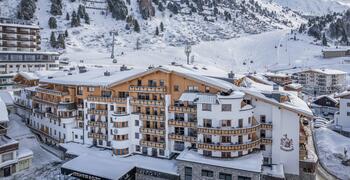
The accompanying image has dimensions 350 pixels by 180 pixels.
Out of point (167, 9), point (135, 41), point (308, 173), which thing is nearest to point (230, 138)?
point (308, 173)

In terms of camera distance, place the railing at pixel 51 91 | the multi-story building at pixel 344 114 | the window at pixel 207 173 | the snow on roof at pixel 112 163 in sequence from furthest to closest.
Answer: the multi-story building at pixel 344 114 < the railing at pixel 51 91 < the snow on roof at pixel 112 163 < the window at pixel 207 173

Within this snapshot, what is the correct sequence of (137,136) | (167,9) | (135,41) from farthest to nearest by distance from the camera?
(167,9), (135,41), (137,136)

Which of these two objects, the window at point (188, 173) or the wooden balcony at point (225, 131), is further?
the window at point (188, 173)

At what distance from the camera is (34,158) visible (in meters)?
45.2

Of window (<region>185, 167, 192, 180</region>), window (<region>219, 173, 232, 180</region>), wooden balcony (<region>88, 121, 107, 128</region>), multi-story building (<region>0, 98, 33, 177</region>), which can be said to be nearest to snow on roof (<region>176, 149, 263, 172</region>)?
window (<region>219, 173, 232, 180</region>)

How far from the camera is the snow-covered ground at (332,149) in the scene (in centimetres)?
4822

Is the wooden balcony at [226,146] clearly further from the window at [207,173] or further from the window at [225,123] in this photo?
the window at [207,173]

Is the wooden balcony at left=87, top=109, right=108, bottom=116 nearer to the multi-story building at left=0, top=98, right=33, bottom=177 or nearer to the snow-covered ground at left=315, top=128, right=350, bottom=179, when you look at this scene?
the multi-story building at left=0, top=98, right=33, bottom=177

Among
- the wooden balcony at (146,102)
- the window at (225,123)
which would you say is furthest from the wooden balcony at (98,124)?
the window at (225,123)

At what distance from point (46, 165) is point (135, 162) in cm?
1385

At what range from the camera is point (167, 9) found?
627 feet

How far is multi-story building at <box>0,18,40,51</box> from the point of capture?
92.1 m

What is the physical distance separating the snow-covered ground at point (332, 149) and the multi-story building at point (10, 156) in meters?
46.2

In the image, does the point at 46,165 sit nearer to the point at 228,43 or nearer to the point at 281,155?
the point at 281,155
